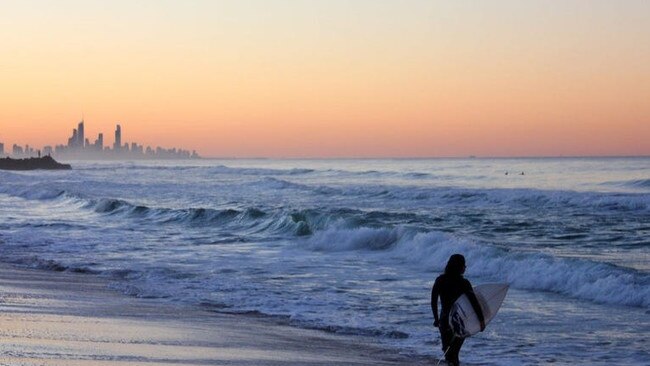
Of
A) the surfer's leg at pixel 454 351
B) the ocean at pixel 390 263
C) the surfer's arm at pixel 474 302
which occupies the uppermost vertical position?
the surfer's arm at pixel 474 302

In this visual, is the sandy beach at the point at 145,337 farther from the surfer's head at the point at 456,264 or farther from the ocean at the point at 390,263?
the surfer's head at the point at 456,264

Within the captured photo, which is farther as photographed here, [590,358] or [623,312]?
[623,312]

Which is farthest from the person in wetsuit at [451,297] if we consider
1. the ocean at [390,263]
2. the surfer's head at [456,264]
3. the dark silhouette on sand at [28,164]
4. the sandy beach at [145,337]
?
the dark silhouette on sand at [28,164]

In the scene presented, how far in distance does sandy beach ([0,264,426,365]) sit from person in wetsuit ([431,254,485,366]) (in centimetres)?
114

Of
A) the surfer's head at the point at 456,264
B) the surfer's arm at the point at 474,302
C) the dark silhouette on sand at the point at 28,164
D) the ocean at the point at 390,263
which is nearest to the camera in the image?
the surfer's head at the point at 456,264

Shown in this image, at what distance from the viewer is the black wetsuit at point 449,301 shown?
919 centimetres

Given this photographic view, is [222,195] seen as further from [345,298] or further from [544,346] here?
[544,346]

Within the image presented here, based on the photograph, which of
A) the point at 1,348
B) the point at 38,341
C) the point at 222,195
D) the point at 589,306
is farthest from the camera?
the point at 222,195

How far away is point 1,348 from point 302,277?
9.52m

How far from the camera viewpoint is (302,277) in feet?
60.5

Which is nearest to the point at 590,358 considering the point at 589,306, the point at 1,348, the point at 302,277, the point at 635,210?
the point at 589,306

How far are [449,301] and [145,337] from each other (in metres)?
3.83

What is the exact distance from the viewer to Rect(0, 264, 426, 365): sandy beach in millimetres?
9523

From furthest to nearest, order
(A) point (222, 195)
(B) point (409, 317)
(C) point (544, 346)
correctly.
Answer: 1. (A) point (222, 195)
2. (B) point (409, 317)
3. (C) point (544, 346)
